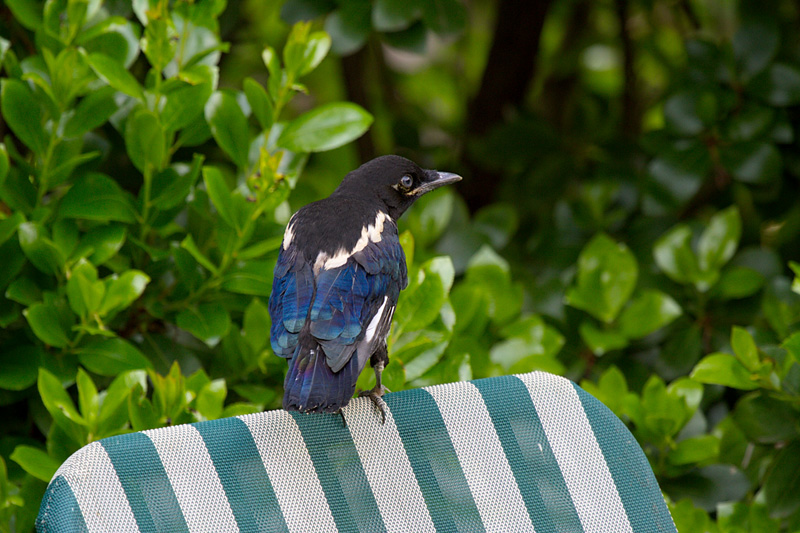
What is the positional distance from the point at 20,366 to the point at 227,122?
2.67 ft

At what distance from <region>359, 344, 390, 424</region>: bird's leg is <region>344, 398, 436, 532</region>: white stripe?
0.5 inches

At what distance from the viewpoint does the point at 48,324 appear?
2156 millimetres

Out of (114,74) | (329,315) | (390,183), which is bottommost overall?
(390,183)

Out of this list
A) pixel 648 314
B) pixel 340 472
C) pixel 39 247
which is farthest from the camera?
pixel 648 314

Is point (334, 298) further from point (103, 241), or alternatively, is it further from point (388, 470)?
point (103, 241)

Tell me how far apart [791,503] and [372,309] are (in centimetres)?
127

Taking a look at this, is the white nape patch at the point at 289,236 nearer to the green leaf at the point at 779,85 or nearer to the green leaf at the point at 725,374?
the green leaf at the point at 725,374

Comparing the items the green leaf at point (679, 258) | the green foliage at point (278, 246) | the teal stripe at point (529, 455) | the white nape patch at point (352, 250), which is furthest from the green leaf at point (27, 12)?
the green leaf at point (679, 258)

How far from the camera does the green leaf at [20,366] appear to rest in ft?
7.19

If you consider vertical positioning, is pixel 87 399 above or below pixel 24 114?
below

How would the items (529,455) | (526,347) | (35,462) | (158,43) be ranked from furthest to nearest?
(526,347)
(158,43)
(35,462)
(529,455)

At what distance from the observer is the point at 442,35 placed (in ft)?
10.4

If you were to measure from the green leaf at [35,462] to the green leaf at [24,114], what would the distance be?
81cm

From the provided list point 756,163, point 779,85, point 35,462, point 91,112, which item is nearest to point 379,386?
point 35,462
